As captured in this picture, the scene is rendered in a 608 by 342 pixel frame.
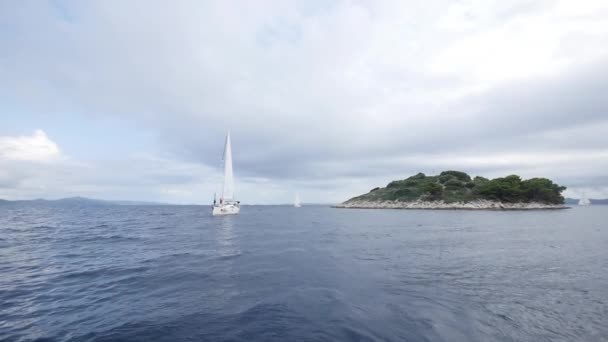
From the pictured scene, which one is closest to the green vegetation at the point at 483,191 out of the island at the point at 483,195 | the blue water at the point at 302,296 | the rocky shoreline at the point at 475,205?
the island at the point at 483,195

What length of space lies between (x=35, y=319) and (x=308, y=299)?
9.58 m

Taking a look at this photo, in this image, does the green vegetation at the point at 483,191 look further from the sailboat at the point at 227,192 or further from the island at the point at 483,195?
the sailboat at the point at 227,192

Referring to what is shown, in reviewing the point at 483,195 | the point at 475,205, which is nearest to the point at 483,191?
the point at 483,195

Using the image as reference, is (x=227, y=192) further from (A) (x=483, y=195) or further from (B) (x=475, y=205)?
(A) (x=483, y=195)

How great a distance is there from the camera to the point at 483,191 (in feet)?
434

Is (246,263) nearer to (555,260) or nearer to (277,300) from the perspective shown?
(277,300)

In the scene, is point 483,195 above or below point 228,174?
below

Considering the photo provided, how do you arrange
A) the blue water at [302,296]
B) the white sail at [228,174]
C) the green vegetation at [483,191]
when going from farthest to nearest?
1. the green vegetation at [483,191]
2. the white sail at [228,174]
3. the blue water at [302,296]

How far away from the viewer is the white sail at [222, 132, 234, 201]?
72.8 metres

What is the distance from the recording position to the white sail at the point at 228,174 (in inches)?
2867

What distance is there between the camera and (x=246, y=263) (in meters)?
18.0

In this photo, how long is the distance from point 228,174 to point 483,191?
125 meters

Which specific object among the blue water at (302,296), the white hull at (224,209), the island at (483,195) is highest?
the island at (483,195)

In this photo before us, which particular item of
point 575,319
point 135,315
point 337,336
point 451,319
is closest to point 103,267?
point 135,315
